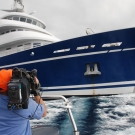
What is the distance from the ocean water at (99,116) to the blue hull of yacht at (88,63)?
46 cm

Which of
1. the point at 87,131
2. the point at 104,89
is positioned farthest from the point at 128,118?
the point at 104,89

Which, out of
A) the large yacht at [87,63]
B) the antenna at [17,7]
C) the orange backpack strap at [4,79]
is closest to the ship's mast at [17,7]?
the antenna at [17,7]

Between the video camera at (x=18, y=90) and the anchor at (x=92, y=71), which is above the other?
the anchor at (x=92, y=71)

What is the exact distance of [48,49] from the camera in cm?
886

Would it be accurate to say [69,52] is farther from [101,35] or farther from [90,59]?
→ [101,35]

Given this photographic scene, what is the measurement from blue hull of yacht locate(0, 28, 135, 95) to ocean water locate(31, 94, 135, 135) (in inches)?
18.0

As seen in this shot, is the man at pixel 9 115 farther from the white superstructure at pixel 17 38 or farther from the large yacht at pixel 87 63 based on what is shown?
the white superstructure at pixel 17 38

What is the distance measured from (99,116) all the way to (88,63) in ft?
9.35

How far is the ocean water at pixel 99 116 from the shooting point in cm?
486

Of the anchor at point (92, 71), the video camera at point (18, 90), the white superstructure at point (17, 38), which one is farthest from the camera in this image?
the white superstructure at point (17, 38)

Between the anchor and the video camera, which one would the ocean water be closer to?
the anchor

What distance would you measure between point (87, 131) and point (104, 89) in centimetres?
354

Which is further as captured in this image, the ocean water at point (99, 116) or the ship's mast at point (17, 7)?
the ship's mast at point (17, 7)

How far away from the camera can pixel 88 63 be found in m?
8.30
